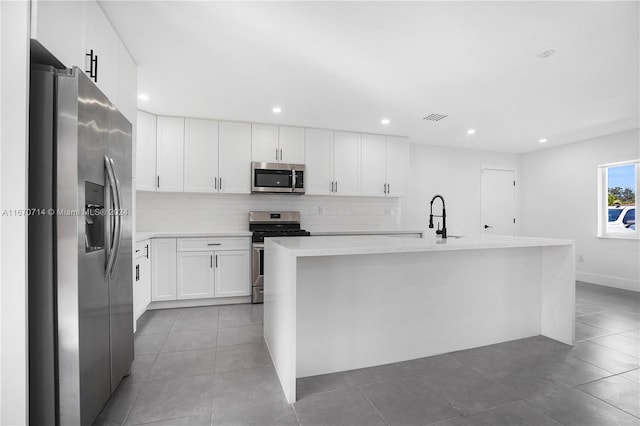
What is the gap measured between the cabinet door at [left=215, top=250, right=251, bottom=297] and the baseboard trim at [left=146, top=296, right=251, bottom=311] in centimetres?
11

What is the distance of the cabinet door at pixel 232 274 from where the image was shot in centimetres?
383

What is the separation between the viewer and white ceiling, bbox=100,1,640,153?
1959mm

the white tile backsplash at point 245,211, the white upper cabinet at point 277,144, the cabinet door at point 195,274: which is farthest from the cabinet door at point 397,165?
the cabinet door at point 195,274

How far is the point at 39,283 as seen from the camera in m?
1.30

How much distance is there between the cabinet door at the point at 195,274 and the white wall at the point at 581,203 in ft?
19.9

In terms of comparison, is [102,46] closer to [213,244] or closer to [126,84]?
[126,84]

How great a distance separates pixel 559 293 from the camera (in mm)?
2701

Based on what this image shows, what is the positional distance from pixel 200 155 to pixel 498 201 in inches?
225

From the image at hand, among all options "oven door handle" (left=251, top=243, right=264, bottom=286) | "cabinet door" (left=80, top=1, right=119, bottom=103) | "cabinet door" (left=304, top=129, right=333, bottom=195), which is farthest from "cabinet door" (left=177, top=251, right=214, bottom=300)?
"cabinet door" (left=80, top=1, right=119, bottom=103)

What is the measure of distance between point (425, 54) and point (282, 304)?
223cm

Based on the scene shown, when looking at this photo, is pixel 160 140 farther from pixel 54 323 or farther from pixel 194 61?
pixel 54 323

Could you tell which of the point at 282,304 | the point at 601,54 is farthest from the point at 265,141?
the point at 601,54

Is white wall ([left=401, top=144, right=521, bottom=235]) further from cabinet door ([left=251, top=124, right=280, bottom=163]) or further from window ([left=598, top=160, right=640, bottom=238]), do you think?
Result: cabinet door ([left=251, top=124, right=280, bottom=163])
